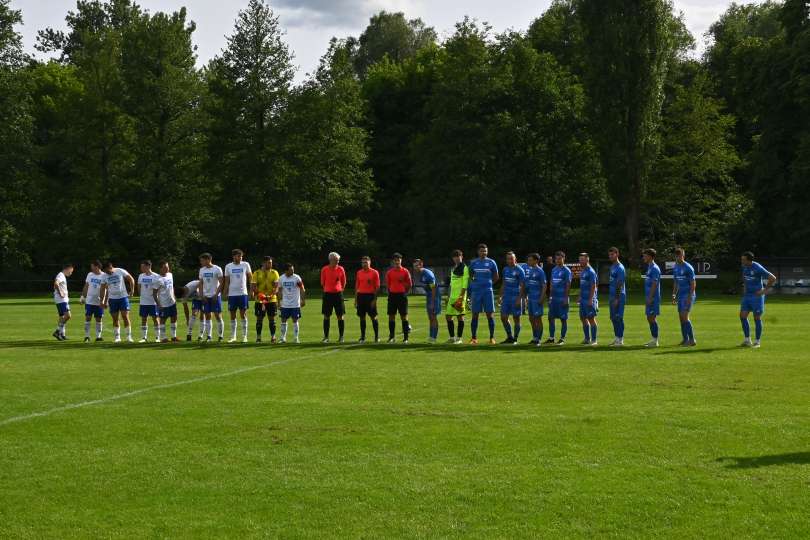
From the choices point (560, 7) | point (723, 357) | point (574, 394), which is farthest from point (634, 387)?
point (560, 7)

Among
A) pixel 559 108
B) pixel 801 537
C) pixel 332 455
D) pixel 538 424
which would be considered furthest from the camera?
pixel 559 108

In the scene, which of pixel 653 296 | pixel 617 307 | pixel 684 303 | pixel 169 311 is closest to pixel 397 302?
pixel 617 307

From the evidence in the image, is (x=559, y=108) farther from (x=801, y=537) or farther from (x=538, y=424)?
(x=801, y=537)

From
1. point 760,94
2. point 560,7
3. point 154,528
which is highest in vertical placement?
point 560,7

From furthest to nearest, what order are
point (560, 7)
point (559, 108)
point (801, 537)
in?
point (560, 7) → point (559, 108) → point (801, 537)

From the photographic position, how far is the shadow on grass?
8.58 meters

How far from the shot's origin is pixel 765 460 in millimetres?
Answer: 8773

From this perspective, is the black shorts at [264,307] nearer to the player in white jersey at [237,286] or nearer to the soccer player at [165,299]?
the player in white jersey at [237,286]

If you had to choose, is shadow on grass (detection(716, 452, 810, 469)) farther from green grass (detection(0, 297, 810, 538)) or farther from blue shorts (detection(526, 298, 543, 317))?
blue shorts (detection(526, 298, 543, 317))

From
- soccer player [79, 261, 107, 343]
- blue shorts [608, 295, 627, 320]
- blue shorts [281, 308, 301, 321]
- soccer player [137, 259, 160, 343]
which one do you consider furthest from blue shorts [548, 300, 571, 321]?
→ soccer player [79, 261, 107, 343]

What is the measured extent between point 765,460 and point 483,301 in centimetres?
1325

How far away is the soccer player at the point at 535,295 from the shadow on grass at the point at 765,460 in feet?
39.6

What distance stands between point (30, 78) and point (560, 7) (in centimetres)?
4144

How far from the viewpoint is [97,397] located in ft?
42.7
